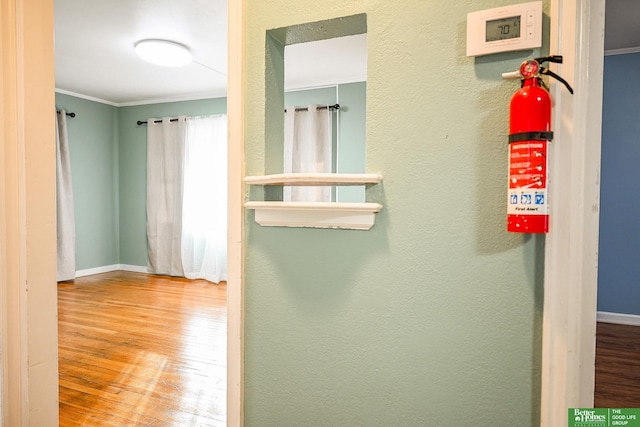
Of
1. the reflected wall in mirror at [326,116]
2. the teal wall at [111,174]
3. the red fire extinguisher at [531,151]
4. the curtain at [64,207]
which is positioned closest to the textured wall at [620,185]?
the reflected wall in mirror at [326,116]

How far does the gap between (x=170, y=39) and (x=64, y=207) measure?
290 cm

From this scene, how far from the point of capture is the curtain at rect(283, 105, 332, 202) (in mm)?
4500

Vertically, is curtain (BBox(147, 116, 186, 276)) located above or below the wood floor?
above

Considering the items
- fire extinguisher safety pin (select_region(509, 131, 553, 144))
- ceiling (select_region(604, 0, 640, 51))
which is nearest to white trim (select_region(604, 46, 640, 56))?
ceiling (select_region(604, 0, 640, 51))

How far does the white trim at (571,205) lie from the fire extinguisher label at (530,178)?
0.05 metres

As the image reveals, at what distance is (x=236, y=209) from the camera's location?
47.6 inches

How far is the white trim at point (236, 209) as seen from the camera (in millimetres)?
1188

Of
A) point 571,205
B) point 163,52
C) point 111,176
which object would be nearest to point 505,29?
point 571,205

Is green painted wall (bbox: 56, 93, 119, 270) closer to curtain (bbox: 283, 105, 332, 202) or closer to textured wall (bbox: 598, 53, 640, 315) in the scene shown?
curtain (bbox: 283, 105, 332, 202)

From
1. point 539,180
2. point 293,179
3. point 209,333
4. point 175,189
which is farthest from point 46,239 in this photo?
point 175,189

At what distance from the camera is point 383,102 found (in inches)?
41.6

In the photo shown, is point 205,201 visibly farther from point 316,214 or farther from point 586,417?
point 586,417

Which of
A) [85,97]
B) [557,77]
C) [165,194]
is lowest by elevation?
[165,194]

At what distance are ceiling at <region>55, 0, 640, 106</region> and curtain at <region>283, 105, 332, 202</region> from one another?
39 cm
